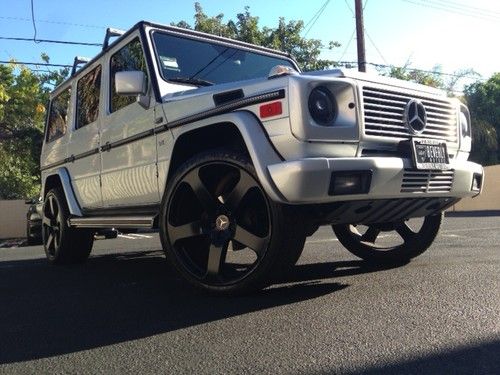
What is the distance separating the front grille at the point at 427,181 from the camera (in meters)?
3.79

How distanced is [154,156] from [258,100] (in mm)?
1402

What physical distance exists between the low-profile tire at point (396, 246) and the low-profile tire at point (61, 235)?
3.12 meters

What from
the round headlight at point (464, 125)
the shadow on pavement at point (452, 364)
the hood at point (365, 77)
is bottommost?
the shadow on pavement at point (452, 364)

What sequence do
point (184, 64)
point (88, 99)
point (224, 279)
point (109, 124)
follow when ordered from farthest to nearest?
point (88, 99) → point (109, 124) → point (184, 64) → point (224, 279)

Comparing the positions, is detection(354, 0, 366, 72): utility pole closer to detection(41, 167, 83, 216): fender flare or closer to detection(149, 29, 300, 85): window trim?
detection(149, 29, 300, 85): window trim

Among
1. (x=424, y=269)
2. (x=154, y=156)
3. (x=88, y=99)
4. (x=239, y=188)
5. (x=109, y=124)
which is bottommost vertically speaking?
(x=424, y=269)

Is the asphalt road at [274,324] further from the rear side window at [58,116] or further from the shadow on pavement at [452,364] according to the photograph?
the rear side window at [58,116]

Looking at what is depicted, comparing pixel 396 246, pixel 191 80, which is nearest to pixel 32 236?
pixel 191 80

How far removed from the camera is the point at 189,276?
407 cm

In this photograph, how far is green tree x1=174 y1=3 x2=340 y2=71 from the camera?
23562 mm

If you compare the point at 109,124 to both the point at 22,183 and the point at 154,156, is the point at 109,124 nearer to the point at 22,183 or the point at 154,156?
the point at 154,156

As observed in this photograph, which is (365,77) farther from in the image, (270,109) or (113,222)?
(113,222)

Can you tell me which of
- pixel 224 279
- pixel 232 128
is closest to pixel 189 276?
pixel 224 279

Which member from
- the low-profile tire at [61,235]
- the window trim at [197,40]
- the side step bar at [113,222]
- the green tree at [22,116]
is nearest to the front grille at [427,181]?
the side step bar at [113,222]
